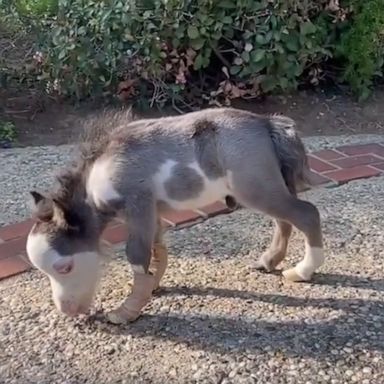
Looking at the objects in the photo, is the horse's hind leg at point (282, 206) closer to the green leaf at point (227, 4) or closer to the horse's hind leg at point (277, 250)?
the horse's hind leg at point (277, 250)

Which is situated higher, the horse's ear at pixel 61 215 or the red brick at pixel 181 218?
the horse's ear at pixel 61 215

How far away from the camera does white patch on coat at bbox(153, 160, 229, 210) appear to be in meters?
2.74

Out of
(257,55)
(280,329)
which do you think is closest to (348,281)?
(280,329)

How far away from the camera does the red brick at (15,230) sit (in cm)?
362

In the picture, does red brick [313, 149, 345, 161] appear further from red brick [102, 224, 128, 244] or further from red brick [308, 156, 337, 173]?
red brick [102, 224, 128, 244]

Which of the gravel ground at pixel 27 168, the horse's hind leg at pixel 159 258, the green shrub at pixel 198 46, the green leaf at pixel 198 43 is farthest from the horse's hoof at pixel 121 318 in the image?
the green leaf at pixel 198 43

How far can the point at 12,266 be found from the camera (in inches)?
131

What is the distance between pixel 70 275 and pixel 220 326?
0.55 meters

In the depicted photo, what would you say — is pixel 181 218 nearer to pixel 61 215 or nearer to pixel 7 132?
pixel 61 215

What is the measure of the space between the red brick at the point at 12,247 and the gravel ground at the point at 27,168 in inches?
9.8

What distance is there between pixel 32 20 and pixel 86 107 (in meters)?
0.82

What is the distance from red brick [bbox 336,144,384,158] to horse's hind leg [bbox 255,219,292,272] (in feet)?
5.31

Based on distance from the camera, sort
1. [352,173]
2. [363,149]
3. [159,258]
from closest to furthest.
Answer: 1. [159,258]
2. [352,173]
3. [363,149]

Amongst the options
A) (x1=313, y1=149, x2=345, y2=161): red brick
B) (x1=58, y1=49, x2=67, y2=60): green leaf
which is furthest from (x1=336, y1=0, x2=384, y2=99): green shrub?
(x1=58, y1=49, x2=67, y2=60): green leaf
